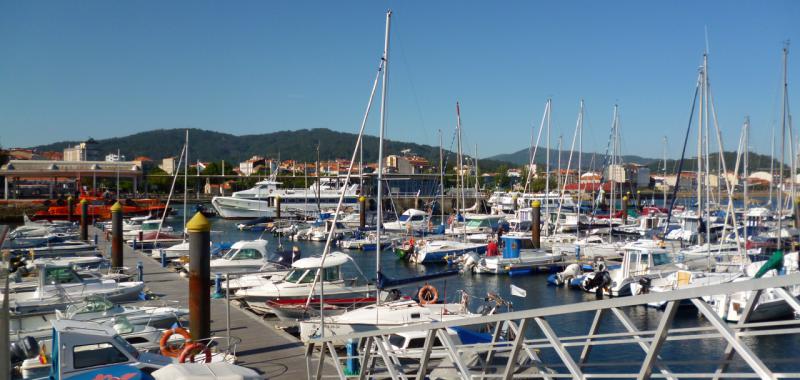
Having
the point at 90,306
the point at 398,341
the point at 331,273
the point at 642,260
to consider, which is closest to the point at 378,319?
the point at 398,341

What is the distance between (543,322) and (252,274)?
2164 centimetres

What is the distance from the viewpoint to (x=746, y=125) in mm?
50188

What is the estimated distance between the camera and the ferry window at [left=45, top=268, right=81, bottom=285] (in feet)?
65.1

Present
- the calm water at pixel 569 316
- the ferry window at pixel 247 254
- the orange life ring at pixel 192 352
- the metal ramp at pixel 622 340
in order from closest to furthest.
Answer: the metal ramp at pixel 622 340
the orange life ring at pixel 192 352
the calm water at pixel 569 316
the ferry window at pixel 247 254

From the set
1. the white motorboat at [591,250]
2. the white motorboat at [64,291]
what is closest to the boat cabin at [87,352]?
the white motorboat at [64,291]

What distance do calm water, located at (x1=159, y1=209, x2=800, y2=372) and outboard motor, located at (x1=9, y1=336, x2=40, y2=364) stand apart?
11.2m

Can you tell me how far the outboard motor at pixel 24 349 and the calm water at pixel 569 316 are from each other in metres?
11.2

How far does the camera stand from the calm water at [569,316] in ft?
61.7

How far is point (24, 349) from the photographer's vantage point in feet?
43.6

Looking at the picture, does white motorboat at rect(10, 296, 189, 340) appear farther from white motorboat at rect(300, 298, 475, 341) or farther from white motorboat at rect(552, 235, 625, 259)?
white motorboat at rect(552, 235, 625, 259)

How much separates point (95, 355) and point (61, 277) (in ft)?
35.2

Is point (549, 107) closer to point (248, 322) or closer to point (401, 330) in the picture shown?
point (248, 322)

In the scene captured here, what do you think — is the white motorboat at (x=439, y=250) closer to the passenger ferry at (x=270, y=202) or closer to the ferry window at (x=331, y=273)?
the ferry window at (x=331, y=273)

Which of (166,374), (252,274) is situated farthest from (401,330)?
(252,274)
